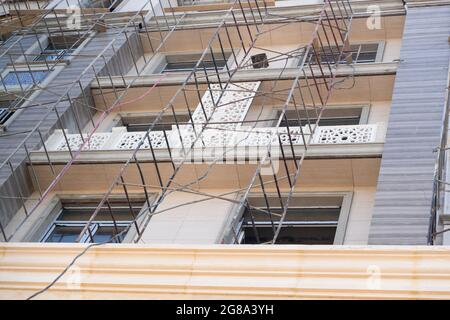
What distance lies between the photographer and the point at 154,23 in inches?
806

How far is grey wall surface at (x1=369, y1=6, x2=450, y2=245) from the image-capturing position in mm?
11836

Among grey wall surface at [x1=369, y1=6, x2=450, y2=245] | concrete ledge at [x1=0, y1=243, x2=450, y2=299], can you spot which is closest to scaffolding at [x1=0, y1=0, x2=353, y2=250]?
grey wall surface at [x1=369, y1=6, x2=450, y2=245]

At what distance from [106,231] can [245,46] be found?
20.9 ft

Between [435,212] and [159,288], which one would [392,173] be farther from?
[159,288]

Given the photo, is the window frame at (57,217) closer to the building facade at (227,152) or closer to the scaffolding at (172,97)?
the building facade at (227,152)

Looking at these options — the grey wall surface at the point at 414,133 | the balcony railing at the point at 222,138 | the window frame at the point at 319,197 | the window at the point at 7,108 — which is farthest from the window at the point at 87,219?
the grey wall surface at the point at 414,133

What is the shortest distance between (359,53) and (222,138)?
487 cm

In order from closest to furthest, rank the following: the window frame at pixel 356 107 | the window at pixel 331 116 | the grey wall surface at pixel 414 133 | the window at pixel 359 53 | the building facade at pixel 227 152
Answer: the building facade at pixel 227 152, the grey wall surface at pixel 414 133, the window frame at pixel 356 107, the window at pixel 331 116, the window at pixel 359 53

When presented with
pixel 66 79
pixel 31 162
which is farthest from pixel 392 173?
pixel 66 79

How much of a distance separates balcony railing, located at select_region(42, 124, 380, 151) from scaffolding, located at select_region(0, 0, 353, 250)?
0.12 feet

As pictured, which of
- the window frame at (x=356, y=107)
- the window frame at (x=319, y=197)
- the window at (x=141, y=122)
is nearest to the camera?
the window frame at (x=319, y=197)

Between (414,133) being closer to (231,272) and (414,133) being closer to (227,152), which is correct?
(227,152)

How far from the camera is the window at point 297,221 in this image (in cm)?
1356

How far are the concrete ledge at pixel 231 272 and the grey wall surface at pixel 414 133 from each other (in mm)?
2381
